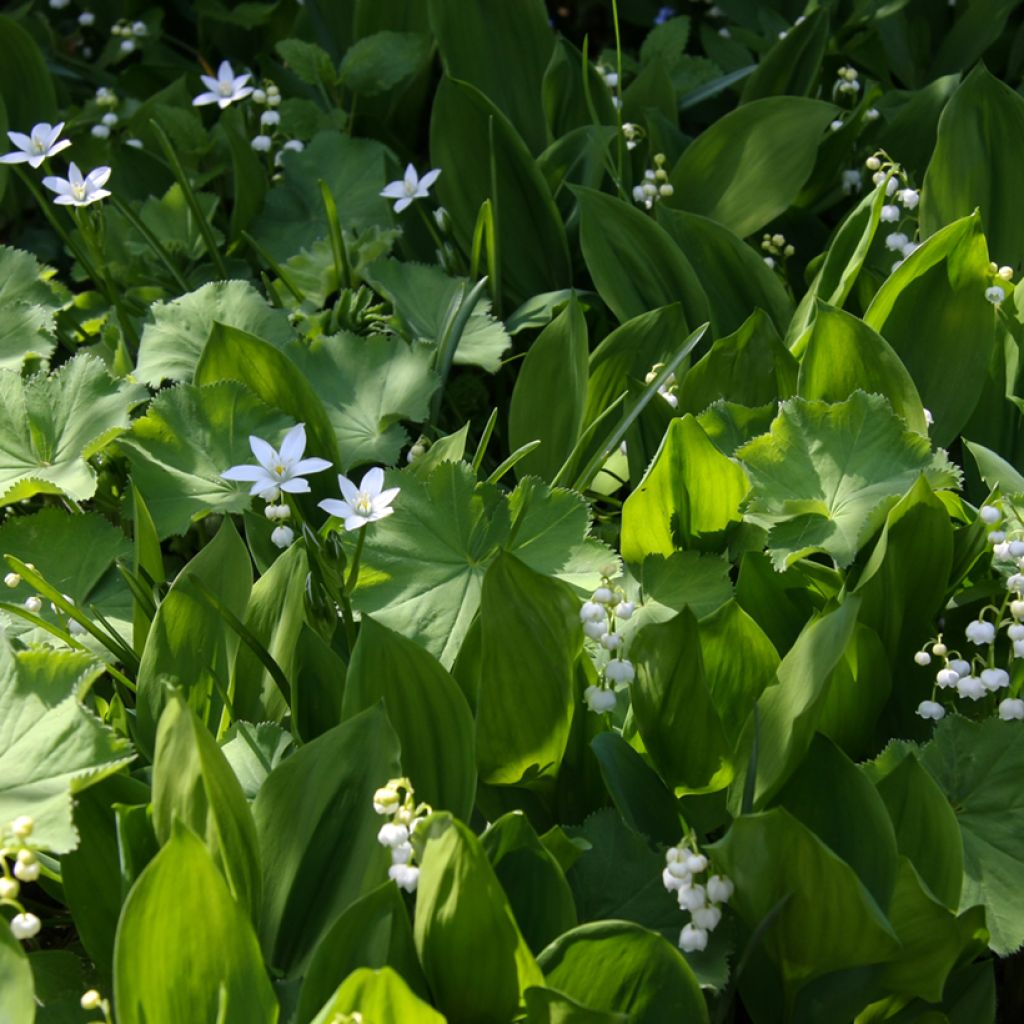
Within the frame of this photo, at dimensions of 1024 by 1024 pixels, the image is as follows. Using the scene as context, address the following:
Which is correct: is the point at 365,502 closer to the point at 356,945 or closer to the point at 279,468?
the point at 279,468

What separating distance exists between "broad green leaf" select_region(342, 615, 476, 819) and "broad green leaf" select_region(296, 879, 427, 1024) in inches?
5.7

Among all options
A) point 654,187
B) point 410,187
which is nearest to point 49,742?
point 410,187

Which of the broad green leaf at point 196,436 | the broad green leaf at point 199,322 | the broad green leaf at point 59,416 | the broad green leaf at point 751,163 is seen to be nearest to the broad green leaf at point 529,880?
the broad green leaf at point 196,436

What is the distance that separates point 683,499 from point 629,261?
44cm

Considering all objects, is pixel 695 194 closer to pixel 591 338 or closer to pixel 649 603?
pixel 591 338

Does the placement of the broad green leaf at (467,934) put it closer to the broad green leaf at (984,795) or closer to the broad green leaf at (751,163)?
the broad green leaf at (984,795)

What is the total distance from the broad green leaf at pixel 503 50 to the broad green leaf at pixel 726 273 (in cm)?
45

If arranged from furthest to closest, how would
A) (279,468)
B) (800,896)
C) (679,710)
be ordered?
(279,468)
(679,710)
(800,896)

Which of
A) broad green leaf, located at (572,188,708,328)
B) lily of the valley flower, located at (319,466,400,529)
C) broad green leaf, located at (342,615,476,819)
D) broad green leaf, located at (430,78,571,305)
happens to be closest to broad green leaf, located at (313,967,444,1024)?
broad green leaf, located at (342,615,476,819)

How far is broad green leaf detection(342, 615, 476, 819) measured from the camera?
41.6 inches

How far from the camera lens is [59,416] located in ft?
4.58

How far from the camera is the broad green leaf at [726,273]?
5.27ft

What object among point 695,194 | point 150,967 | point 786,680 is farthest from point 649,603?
point 695,194

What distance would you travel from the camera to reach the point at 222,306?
5.12ft
